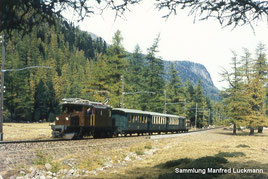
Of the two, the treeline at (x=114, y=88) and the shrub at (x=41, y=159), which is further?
the treeline at (x=114, y=88)

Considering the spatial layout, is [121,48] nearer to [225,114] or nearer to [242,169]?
[225,114]

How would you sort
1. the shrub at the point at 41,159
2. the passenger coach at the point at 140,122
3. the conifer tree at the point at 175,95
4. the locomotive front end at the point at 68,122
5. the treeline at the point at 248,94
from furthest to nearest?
the conifer tree at the point at 175,95 → the treeline at the point at 248,94 → the passenger coach at the point at 140,122 → the locomotive front end at the point at 68,122 → the shrub at the point at 41,159

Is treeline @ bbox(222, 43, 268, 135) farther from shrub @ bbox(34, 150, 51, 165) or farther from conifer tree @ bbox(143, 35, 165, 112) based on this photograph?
shrub @ bbox(34, 150, 51, 165)

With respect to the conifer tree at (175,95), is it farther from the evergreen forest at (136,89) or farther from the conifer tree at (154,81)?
the conifer tree at (154,81)

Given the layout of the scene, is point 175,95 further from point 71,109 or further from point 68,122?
point 68,122

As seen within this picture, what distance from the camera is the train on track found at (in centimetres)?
2095

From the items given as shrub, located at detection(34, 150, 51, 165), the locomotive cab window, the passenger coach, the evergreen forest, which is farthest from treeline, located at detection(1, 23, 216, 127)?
shrub, located at detection(34, 150, 51, 165)

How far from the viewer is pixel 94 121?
2319 centimetres

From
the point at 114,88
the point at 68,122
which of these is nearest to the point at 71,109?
the point at 68,122

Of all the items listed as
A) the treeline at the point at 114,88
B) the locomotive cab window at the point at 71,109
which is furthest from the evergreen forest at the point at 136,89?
the locomotive cab window at the point at 71,109

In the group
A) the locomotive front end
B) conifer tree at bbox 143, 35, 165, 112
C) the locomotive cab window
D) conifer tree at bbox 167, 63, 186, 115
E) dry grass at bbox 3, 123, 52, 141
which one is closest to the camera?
the locomotive front end

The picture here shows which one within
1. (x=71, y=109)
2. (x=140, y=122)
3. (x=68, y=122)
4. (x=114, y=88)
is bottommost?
(x=140, y=122)

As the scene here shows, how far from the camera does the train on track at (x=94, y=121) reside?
825 inches

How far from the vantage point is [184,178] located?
9102mm
